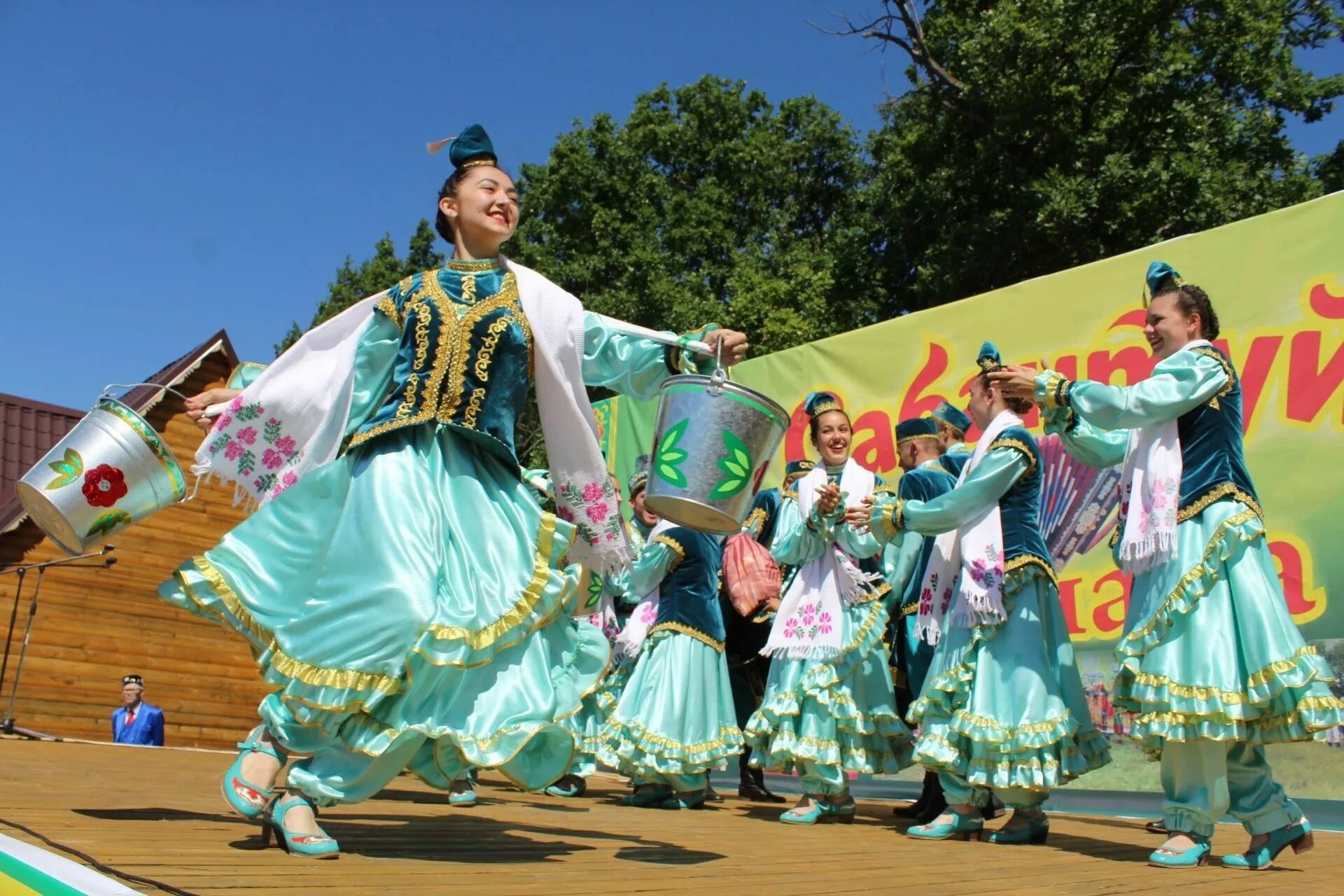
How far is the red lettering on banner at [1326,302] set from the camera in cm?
562

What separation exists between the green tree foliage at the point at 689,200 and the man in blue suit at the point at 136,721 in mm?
10016

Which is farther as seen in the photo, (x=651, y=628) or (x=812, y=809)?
(x=651, y=628)

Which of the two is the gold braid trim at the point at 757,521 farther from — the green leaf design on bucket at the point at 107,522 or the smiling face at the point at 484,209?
the green leaf design on bucket at the point at 107,522

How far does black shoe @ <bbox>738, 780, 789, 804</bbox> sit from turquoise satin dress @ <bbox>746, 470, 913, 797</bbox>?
4.32 feet

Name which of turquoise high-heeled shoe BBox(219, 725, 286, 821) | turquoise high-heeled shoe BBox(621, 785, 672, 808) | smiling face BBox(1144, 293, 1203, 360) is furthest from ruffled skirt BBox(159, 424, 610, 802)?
turquoise high-heeled shoe BBox(621, 785, 672, 808)

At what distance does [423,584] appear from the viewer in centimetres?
320

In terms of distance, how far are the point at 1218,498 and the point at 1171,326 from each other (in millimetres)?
629

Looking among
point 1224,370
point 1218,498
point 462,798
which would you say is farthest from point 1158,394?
point 462,798

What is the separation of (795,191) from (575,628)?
68.7 ft

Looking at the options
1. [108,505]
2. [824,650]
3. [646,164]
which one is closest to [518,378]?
[108,505]

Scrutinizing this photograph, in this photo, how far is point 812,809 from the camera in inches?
214

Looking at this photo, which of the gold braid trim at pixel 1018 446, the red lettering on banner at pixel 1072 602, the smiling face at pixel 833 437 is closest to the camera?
the gold braid trim at pixel 1018 446

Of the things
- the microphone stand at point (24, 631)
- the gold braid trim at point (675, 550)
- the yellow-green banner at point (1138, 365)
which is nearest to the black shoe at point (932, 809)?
the yellow-green banner at point (1138, 365)

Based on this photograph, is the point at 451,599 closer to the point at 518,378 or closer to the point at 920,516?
the point at 518,378
